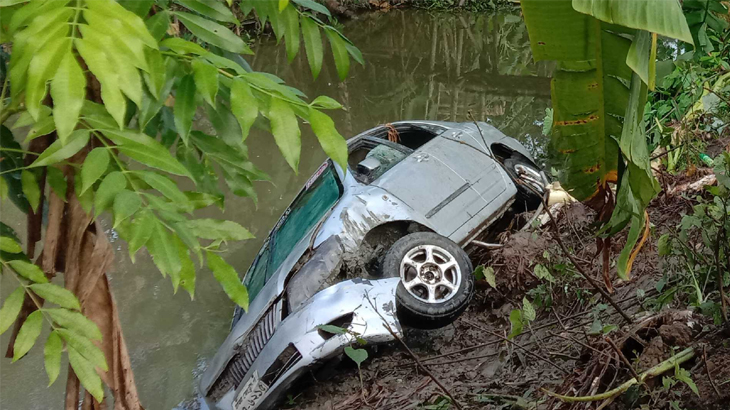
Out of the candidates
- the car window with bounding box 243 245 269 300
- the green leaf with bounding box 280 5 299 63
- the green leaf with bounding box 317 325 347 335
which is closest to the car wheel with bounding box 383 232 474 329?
the green leaf with bounding box 317 325 347 335

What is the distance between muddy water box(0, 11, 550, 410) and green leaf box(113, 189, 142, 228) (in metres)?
4.40

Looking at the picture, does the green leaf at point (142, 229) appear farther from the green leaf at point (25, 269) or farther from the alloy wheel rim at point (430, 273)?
the alloy wheel rim at point (430, 273)

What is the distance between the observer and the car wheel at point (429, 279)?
414cm

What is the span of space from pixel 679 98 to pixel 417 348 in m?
4.10

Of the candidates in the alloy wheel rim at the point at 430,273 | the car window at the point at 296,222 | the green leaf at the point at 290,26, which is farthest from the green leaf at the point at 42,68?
the car window at the point at 296,222

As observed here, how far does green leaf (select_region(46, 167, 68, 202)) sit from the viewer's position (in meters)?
1.60

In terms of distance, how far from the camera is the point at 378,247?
4602 mm

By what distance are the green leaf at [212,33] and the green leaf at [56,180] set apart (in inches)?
20.7

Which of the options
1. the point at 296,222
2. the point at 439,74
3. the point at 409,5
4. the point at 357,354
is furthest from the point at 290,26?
the point at 409,5

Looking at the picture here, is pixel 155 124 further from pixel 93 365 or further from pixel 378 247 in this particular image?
pixel 378 247

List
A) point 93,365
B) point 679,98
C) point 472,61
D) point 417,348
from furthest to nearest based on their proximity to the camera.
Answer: point 472,61 < point 679,98 < point 417,348 < point 93,365

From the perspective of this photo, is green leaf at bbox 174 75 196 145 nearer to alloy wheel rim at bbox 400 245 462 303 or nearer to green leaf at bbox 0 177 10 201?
green leaf at bbox 0 177 10 201

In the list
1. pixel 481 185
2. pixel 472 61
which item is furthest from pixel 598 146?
pixel 472 61

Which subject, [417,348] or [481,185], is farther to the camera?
[481,185]
